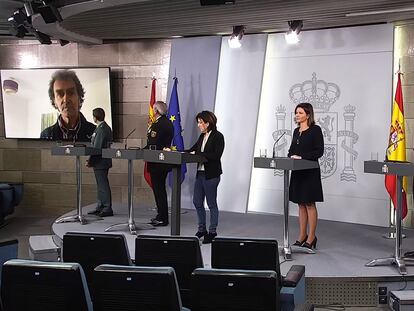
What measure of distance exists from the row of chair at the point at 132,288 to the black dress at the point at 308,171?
2.63m

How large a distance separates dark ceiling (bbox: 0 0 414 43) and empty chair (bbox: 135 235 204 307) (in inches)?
119

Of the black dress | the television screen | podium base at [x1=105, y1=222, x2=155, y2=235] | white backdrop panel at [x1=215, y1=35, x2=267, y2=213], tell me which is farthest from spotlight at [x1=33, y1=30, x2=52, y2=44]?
the black dress

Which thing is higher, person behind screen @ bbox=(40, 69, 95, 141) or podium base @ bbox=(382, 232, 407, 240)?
person behind screen @ bbox=(40, 69, 95, 141)

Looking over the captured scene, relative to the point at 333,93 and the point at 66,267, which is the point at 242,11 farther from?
the point at 66,267

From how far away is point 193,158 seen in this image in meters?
4.84

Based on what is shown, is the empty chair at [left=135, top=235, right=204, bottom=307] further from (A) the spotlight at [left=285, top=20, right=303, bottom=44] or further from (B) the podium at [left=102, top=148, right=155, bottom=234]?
(A) the spotlight at [left=285, top=20, right=303, bottom=44]

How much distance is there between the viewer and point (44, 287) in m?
2.34

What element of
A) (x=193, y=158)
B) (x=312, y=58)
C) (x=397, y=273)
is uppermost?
(x=312, y=58)

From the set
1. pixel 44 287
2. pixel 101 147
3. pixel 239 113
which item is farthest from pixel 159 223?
pixel 44 287

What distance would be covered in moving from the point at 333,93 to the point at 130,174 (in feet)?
9.43

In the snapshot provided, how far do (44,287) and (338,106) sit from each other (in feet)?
17.1

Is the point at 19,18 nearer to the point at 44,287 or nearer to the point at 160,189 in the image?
the point at 160,189

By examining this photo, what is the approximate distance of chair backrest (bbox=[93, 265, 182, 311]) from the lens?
85.7 inches

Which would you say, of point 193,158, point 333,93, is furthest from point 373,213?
point 193,158
